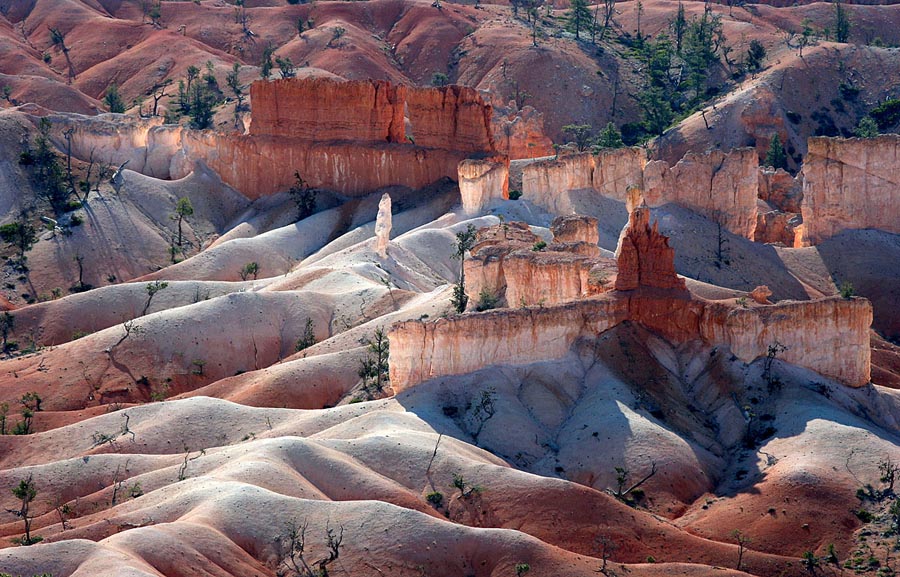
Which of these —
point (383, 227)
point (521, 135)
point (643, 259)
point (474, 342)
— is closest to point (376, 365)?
point (474, 342)

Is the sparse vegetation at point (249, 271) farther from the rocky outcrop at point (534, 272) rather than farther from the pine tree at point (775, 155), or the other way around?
the pine tree at point (775, 155)

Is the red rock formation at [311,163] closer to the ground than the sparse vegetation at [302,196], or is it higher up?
higher up

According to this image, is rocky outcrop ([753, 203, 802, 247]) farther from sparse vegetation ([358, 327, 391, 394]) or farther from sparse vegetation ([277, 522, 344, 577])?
sparse vegetation ([277, 522, 344, 577])

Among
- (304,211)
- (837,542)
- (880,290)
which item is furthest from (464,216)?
Result: (837,542)

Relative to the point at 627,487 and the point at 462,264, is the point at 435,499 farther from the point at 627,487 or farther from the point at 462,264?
the point at 462,264

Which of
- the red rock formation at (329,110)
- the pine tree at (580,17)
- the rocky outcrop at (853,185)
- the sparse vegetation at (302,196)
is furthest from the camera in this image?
the pine tree at (580,17)

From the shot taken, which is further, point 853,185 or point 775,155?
point 775,155

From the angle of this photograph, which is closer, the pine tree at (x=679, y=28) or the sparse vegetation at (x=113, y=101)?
the sparse vegetation at (x=113, y=101)

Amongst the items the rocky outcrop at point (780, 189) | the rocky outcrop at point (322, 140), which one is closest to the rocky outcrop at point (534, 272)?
the rocky outcrop at point (322, 140)
